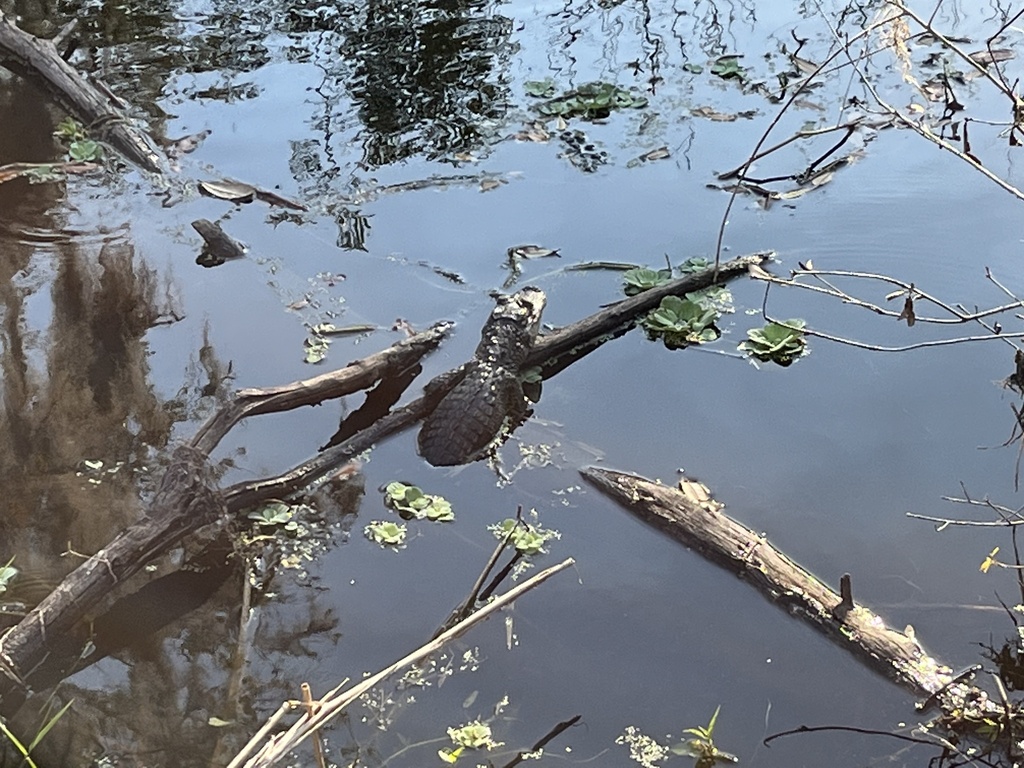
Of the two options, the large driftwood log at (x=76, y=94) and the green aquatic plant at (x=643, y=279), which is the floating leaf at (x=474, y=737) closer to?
the green aquatic plant at (x=643, y=279)

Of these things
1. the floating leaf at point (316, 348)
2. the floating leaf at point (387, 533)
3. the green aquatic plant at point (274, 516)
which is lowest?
the floating leaf at point (387, 533)

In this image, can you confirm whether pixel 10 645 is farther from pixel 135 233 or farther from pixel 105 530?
pixel 135 233

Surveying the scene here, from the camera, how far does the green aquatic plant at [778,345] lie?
4.66 m

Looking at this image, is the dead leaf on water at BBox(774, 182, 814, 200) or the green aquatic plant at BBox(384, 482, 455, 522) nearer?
the green aquatic plant at BBox(384, 482, 455, 522)

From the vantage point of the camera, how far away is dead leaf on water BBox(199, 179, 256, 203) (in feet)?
20.0

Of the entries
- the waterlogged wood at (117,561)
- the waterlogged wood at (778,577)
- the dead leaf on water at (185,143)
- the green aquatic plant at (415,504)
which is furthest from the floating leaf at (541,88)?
the waterlogged wood at (117,561)

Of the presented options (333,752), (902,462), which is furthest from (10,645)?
(902,462)

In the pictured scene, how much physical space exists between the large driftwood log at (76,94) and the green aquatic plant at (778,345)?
4000mm

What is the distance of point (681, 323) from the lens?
484 centimetres

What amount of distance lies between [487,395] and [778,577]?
1.48 meters

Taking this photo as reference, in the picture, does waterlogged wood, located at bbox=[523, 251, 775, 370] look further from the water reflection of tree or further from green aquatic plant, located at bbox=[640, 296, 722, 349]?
the water reflection of tree

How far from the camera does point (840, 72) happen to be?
706 cm

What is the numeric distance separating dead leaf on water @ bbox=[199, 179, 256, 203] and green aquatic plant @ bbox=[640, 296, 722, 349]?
2.76 meters

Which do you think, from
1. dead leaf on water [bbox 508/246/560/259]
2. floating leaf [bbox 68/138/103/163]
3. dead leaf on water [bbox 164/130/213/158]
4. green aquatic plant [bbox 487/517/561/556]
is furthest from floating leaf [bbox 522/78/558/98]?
green aquatic plant [bbox 487/517/561/556]
